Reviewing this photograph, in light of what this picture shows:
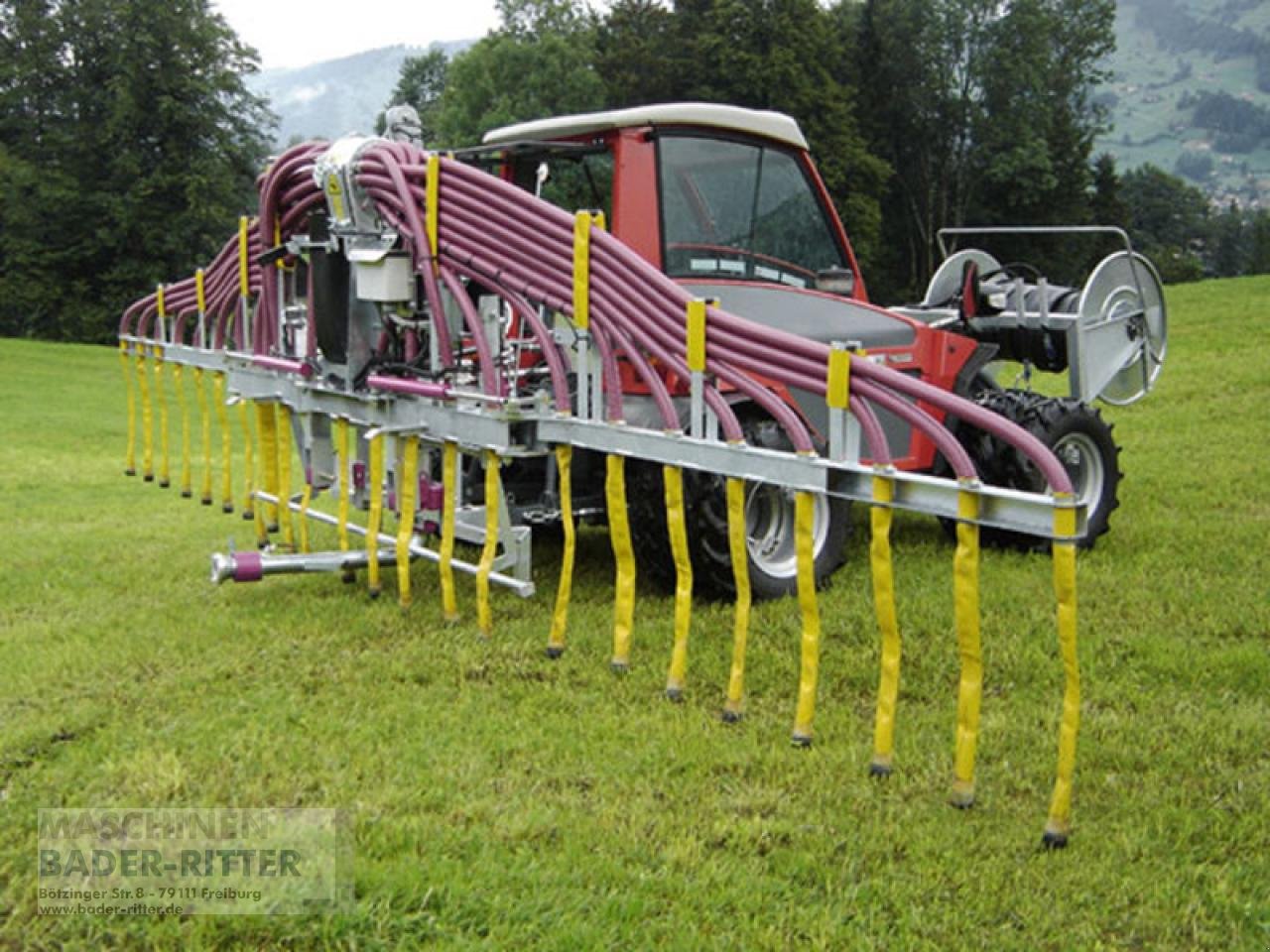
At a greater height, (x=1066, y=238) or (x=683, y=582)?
(x=1066, y=238)

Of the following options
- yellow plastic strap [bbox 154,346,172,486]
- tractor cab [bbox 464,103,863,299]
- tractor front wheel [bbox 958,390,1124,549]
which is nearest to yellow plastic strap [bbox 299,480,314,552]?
yellow plastic strap [bbox 154,346,172,486]

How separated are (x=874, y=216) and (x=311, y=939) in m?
38.2

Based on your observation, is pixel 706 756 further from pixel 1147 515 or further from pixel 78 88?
pixel 78 88

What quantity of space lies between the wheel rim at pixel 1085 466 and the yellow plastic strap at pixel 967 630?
393 cm

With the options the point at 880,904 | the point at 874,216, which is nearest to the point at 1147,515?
the point at 880,904

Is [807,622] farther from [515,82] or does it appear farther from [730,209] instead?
[515,82]

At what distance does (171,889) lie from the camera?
11.3 feet

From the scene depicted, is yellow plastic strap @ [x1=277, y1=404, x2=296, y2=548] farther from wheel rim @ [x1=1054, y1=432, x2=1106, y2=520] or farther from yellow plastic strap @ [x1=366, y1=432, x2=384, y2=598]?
wheel rim @ [x1=1054, y1=432, x2=1106, y2=520]

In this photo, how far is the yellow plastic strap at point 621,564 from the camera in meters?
5.18

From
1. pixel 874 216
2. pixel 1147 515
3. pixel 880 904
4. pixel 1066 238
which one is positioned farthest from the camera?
pixel 1066 238

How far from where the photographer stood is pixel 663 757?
4.35m

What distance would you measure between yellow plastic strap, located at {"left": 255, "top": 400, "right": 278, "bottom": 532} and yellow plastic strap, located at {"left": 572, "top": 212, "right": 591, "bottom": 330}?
252cm

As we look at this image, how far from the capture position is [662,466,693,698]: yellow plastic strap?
4.91 meters

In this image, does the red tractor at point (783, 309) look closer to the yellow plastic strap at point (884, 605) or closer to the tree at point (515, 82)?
the yellow plastic strap at point (884, 605)
